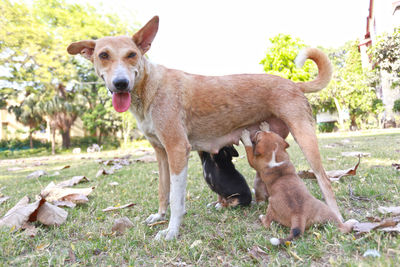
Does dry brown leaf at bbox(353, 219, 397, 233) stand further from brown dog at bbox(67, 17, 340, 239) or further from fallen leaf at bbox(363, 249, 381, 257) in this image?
brown dog at bbox(67, 17, 340, 239)

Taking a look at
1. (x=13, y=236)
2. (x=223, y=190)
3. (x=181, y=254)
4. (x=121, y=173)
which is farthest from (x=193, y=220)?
(x=121, y=173)

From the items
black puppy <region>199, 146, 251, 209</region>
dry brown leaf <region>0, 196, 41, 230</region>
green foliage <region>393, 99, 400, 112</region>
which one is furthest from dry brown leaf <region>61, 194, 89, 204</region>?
green foliage <region>393, 99, 400, 112</region>

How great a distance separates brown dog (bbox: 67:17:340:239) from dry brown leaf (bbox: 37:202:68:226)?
0.89m

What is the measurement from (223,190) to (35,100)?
28551 millimetres

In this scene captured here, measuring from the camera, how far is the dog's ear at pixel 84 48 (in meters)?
2.84

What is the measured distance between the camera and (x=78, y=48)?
2.93m

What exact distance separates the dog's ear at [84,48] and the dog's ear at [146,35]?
0.49 meters

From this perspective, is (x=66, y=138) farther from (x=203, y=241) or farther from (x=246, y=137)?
(x=203, y=241)

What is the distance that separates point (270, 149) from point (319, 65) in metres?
1.18

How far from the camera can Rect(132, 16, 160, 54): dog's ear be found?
2.78 metres

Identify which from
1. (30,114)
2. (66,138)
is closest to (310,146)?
(30,114)

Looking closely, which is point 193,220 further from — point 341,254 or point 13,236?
point 13,236

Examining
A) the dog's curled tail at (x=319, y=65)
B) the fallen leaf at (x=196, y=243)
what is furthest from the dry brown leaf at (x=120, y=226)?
the dog's curled tail at (x=319, y=65)

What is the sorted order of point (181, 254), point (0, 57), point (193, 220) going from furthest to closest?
point (0, 57) < point (193, 220) < point (181, 254)
